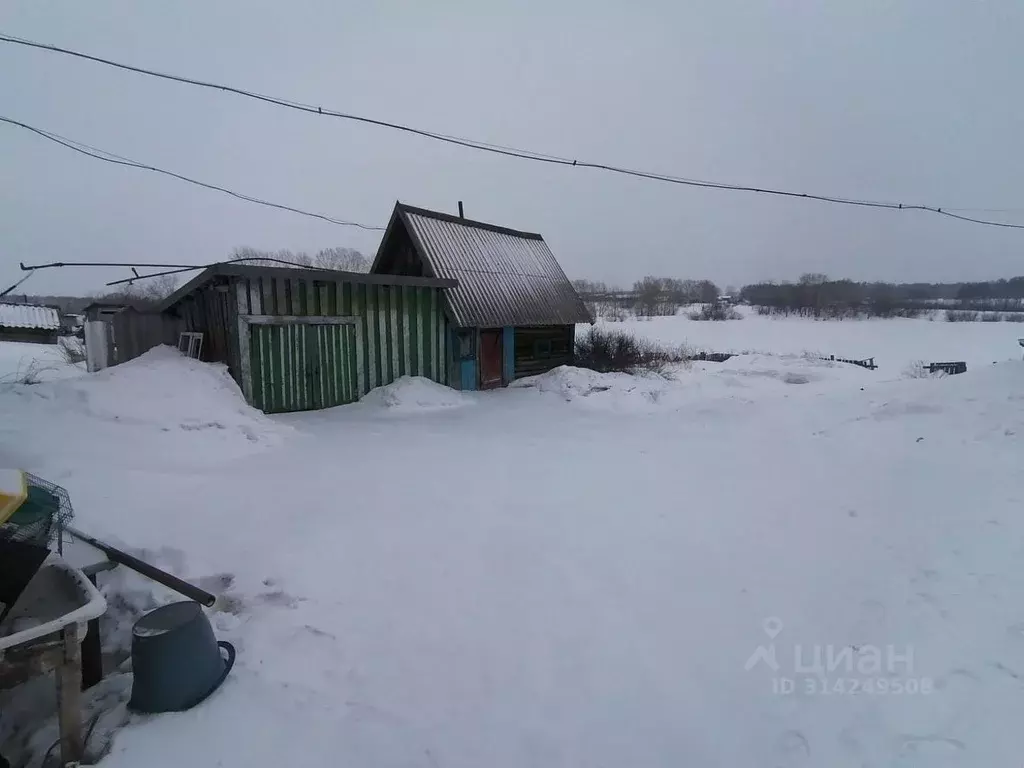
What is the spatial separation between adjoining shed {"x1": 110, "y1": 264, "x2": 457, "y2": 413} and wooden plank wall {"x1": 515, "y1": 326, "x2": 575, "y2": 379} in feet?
11.5

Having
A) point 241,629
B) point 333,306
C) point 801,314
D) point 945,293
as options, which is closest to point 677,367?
point 333,306

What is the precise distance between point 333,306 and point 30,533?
26.5ft

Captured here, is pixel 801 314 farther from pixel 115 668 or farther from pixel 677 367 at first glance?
pixel 115 668

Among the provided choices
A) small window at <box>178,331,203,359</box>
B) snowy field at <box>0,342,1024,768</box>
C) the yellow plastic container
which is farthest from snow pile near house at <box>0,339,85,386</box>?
the yellow plastic container

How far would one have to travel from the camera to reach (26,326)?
2672cm

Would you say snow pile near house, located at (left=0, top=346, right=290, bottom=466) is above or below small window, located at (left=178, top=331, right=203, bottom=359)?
below

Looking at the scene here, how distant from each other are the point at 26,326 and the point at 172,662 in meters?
34.4

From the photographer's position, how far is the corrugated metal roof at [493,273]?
44.7ft

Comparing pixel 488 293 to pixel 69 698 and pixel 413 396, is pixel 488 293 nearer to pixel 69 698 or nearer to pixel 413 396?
pixel 413 396

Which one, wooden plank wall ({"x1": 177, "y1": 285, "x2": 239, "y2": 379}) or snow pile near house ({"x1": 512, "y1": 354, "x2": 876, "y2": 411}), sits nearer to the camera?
wooden plank wall ({"x1": 177, "y1": 285, "x2": 239, "y2": 379})

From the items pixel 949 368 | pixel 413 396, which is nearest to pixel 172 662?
pixel 413 396

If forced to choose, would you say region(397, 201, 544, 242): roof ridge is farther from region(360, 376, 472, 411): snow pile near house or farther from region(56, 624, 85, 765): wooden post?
region(56, 624, 85, 765): wooden post

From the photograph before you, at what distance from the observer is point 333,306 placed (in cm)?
1079

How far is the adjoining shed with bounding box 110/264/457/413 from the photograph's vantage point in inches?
377
